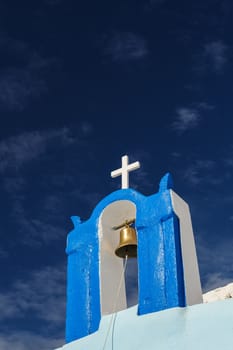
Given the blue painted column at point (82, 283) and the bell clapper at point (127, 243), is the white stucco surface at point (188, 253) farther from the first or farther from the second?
the blue painted column at point (82, 283)

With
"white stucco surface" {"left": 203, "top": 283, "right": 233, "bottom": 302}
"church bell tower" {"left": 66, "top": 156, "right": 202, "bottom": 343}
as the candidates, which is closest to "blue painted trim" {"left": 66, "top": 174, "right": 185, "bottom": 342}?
"church bell tower" {"left": 66, "top": 156, "right": 202, "bottom": 343}

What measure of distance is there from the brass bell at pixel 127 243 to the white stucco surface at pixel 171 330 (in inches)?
40.5

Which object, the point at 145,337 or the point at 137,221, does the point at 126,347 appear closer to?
the point at 145,337

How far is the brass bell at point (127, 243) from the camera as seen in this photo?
6.92 metres

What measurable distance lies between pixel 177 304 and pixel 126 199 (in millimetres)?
1776

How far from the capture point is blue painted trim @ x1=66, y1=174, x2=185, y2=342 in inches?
234

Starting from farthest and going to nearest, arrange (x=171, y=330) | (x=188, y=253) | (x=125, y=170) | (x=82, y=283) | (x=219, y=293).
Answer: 1. (x=219, y=293)
2. (x=125, y=170)
3. (x=82, y=283)
4. (x=188, y=253)
5. (x=171, y=330)

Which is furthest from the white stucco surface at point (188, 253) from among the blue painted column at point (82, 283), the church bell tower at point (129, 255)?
the blue painted column at point (82, 283)

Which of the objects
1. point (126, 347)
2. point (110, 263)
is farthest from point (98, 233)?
point (126, 347)

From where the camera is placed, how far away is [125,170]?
7504 millimetres

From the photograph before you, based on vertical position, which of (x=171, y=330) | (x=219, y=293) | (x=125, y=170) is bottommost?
(x=171, y=330)

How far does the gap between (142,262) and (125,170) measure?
1.62m

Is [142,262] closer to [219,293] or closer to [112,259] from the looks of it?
[112,259]

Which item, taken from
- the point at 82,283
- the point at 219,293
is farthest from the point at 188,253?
the point at 219,293
